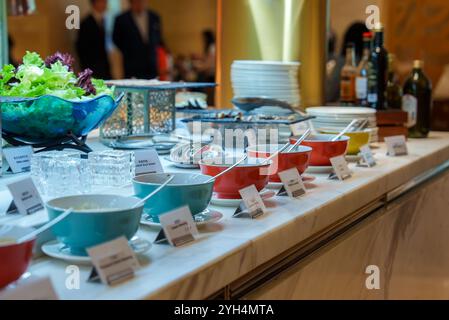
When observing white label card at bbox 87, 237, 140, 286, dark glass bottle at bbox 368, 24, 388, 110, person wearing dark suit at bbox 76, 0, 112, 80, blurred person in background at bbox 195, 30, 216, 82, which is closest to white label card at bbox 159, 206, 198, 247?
white label card at bbox 87, 237, 140, 286

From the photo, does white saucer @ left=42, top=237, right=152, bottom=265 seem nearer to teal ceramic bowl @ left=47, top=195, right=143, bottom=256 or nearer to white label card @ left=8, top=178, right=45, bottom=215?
teal ceramic bowl @ left=47, top=195, right=143, bottom=256

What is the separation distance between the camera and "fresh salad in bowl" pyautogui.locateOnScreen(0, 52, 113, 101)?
1.62m

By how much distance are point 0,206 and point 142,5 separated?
5502 mm

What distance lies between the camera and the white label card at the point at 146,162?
150 cm

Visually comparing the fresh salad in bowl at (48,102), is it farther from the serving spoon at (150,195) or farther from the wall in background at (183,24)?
the wall in background at (183,24)

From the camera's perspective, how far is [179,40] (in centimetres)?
Result: 919

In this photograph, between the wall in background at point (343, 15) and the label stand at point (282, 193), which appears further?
the wall in background at point (343, 15)

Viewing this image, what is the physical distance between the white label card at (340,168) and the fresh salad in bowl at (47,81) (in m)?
0.56

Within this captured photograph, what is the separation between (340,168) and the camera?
1712 mm

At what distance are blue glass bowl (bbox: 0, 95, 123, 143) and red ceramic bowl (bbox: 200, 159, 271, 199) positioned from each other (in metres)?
0.38

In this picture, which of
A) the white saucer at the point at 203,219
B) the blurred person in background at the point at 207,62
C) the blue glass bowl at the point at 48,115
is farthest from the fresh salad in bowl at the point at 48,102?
the blurred person in background at the point at 207,62

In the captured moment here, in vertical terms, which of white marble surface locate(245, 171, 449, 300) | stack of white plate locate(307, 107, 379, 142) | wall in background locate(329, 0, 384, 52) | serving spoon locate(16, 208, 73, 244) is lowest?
white marble surface locate(245, 171, 449, 300)
